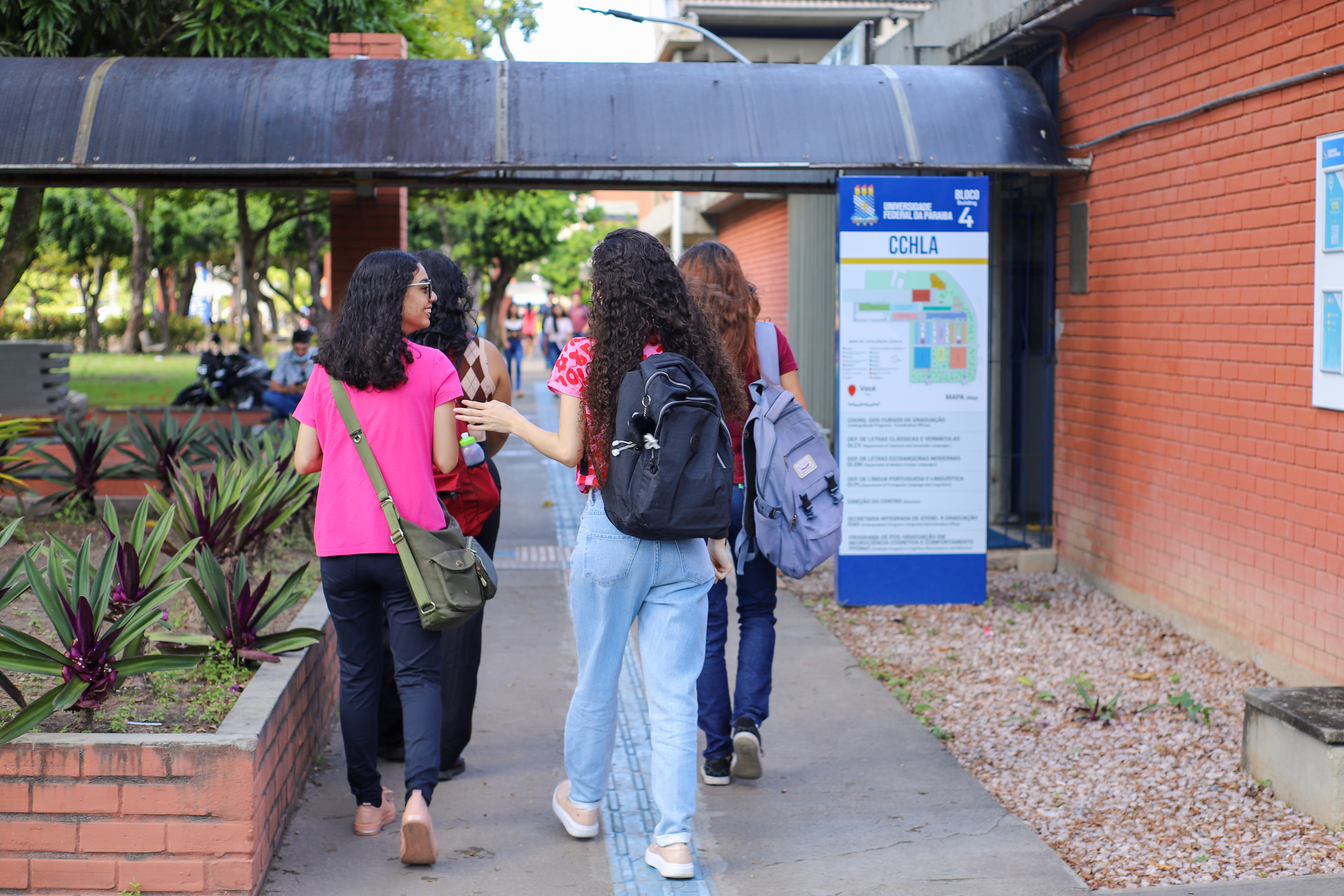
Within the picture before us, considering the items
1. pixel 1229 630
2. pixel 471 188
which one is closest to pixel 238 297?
pixel 471 188

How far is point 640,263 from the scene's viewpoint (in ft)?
12.0

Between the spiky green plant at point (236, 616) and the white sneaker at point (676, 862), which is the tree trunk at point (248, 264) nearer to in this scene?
the spiky green plant at point (236, 616)

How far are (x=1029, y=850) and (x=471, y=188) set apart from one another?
701cm

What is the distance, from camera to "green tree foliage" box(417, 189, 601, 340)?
37.5 metres

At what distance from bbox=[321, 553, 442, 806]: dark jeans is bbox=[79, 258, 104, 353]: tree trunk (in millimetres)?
41141

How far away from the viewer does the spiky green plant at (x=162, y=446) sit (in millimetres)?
7926

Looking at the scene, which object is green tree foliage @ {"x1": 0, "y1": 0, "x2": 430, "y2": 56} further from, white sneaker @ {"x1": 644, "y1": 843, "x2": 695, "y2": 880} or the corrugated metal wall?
white sneaker @ {"x1": 644, "y1": 843, "x2": 695, "y2": 880}

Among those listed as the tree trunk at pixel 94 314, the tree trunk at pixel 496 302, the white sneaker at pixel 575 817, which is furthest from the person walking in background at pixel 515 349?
the tree trunk at pixel 94 314

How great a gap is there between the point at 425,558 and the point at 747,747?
1613 millimetres

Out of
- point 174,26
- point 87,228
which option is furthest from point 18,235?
point 87,228

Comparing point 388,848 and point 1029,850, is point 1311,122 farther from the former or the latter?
point 388,848

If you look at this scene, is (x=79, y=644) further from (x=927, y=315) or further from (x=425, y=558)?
(x=927, y=315)

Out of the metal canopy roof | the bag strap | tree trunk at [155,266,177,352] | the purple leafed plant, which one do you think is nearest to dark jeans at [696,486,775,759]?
the bag strap

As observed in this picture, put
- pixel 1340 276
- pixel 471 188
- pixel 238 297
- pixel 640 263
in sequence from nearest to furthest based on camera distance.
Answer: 1. pixel 640 263
2. pixel 1340 276
3. pixel 471 188
4. pixel 238 297
